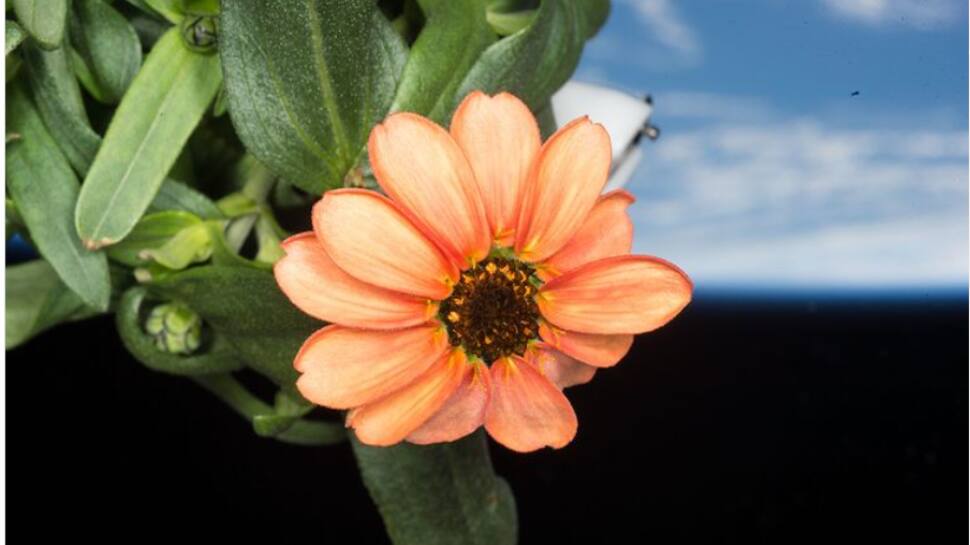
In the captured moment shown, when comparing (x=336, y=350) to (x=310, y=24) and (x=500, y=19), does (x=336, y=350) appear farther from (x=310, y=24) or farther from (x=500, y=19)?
(x=500, y=19)

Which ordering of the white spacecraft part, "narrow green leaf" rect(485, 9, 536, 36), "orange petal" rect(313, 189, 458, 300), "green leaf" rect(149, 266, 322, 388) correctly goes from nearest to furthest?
"orange petal" rect(313, 189, 458, 300), "green leaf" rect(149, 266, 322, 388), "narrow green leaf" rect(485, 9, 536, 36), the white spacecraft part

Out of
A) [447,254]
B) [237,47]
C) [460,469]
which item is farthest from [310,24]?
[460,469]

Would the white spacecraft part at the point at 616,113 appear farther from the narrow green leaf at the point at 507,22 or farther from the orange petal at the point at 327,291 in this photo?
the orange petal at the point at 327,291

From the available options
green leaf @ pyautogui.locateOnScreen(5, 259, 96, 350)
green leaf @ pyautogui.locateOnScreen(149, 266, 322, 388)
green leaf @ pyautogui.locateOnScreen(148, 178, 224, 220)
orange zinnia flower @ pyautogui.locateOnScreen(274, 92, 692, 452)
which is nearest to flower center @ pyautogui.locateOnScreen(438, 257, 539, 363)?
orange zinnia flower @ pyautogui.locateOnScreen(274, 92, 692, 452)

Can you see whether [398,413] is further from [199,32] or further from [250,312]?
[199,32]

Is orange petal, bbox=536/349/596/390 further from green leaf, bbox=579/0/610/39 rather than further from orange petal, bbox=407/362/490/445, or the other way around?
green leaf, bbox=579/0/610/39

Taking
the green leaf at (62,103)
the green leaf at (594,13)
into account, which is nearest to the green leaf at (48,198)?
the green leaf at (62,103)

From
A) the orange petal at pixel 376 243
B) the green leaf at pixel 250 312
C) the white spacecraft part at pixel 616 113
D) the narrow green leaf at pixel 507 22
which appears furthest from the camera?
the white spacecraft part at pixel 616 113
